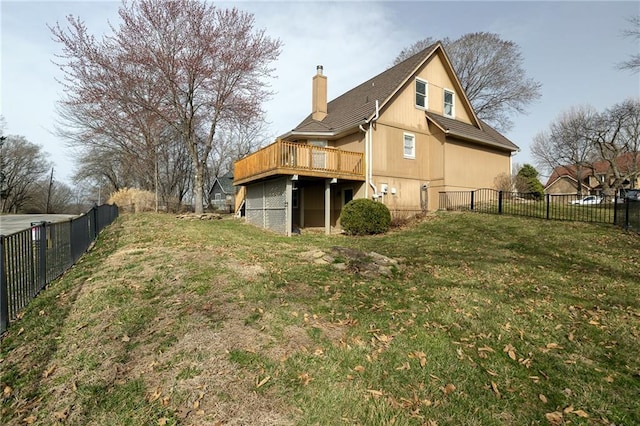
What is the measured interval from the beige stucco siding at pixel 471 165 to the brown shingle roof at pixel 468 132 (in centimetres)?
47

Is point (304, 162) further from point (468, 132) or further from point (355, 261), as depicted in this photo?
point (468, 132)

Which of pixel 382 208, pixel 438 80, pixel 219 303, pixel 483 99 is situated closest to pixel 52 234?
pixel 219 303

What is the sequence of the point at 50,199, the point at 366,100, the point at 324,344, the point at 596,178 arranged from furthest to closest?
the point at 50,199 → the point at 596,178 → the point at 366,100 → the point at 324,344

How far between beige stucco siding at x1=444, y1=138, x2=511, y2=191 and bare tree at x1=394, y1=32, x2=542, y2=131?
1284 centimetres

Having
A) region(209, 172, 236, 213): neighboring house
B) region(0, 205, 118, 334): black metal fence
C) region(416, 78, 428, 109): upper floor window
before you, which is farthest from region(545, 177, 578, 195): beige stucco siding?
region(0, 205, 118, 334): black metal fence

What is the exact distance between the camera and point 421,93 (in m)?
16.8

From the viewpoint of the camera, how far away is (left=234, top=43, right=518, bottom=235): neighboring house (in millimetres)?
13750

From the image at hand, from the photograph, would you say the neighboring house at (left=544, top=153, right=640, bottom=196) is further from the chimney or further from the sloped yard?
the sloped yard

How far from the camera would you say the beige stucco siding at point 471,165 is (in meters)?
16.1

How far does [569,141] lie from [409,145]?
3309cm

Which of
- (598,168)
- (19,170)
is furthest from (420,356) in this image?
(19,170)

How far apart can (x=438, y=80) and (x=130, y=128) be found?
21302mm

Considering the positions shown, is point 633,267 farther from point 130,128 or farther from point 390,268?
point 130,128

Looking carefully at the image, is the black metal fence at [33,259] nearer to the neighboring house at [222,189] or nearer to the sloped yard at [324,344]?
the sloped yard at [324,344]
